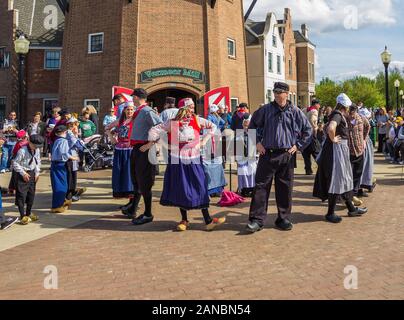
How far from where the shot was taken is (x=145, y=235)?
6207 millimetres

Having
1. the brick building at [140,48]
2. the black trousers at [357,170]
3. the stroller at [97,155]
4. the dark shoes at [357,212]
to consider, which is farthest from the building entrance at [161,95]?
the dark shoes at [357,212]

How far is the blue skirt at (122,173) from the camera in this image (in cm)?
794

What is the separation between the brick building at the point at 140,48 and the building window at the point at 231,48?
1079 millimetres

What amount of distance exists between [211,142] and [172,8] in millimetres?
13527

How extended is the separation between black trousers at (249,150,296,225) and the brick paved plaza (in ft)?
1.05

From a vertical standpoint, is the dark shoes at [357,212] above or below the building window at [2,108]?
below

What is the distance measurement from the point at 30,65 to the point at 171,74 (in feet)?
39.1

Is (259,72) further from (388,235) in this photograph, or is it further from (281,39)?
(388,235)

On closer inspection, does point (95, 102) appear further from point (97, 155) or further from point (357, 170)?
point (357, 170)

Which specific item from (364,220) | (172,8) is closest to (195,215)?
(364,220)

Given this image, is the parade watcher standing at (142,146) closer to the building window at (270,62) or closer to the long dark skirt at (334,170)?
the long dark skirt at (334,170)

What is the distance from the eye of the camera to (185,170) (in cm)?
629

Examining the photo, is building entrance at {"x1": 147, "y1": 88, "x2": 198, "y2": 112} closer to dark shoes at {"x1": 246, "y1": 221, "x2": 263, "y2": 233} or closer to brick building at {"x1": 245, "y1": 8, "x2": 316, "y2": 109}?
brick building at {"x1": 245, "y1": 8, "x2": 316, "y2": 109}

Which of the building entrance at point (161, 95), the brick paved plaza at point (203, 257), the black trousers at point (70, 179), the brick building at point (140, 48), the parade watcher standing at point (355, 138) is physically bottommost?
the brick paved plaza at point (203, 257)
